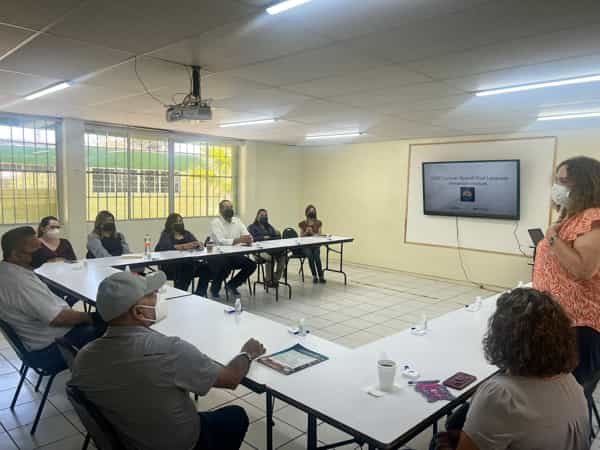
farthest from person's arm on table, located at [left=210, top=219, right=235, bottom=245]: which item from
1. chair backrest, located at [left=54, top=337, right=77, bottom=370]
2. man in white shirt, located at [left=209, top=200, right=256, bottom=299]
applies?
chair backrest, located at [left=54, top=337, right=77, bottom=370]

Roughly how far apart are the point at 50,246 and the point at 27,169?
7.39ft

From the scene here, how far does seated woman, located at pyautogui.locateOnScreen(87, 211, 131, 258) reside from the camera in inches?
187

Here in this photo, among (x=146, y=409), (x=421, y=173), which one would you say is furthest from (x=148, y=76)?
(x=421, y=173)

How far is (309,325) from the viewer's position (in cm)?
452

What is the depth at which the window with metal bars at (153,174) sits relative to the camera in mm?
6551

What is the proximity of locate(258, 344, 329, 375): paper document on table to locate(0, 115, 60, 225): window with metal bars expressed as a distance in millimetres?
5386

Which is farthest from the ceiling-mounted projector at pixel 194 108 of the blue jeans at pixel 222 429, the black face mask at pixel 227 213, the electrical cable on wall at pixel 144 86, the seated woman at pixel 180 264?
the black face mask at pixel 227 213

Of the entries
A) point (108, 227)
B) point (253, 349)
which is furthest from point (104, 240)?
point (253, 349)

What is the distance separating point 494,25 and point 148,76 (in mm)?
2600

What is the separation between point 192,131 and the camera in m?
7.04

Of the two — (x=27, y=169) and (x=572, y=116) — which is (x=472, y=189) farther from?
(x=27, y=169)

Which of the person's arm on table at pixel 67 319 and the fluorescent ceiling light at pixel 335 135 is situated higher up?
the fluorescent ceiling light at pixel 335 135

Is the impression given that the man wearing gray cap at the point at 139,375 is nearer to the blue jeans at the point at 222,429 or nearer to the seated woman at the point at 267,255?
the blue jeans at the point at 222,429

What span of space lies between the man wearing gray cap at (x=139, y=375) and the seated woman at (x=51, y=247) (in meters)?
2.99
